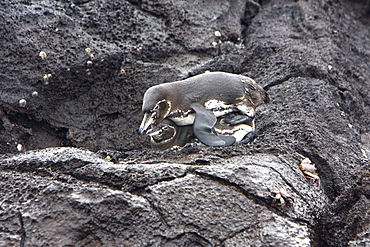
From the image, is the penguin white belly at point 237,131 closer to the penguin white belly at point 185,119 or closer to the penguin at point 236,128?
the penguin at point 236,128

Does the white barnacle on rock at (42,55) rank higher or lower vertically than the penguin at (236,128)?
lower

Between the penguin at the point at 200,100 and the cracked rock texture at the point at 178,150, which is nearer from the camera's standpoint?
the cracked rock texture at the point at 178,150

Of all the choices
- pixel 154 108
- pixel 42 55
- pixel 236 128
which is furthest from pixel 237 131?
pixel 42 55

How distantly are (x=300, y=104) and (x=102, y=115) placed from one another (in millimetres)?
2435

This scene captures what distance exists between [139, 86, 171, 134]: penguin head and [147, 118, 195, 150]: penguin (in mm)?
73

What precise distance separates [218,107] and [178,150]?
0.82 m

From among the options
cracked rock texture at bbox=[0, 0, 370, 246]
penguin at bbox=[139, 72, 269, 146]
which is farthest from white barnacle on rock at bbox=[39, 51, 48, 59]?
penguin at bbox=[139, 72, 269, 146]

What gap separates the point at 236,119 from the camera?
5078 mm

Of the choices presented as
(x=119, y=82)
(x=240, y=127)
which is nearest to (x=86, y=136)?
(x=119, y=82)

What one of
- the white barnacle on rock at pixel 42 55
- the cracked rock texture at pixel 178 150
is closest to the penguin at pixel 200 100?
the cracked rock texture at pixel 178 150

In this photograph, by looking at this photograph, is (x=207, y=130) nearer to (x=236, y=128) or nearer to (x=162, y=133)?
(x=236, y=128)

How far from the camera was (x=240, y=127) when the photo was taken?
16.5ft

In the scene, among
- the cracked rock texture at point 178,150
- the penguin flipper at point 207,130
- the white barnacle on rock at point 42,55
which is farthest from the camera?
the white barnacle on rock at point 42,55

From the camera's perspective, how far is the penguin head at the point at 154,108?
16.5ft
